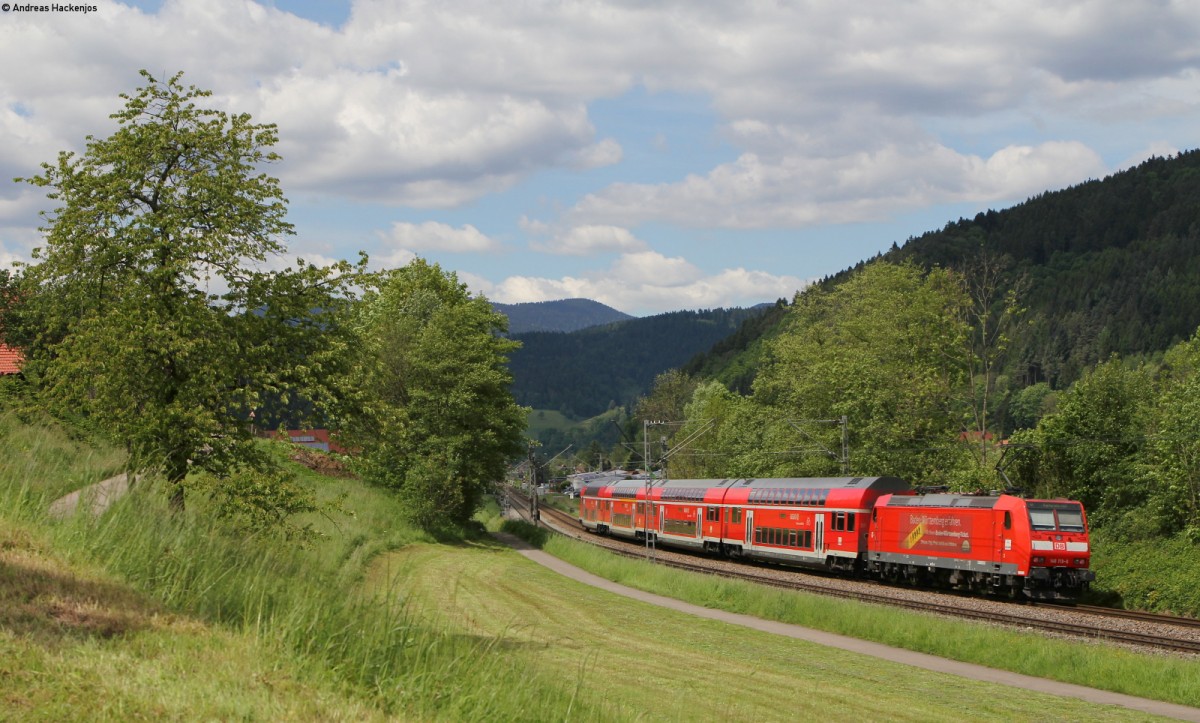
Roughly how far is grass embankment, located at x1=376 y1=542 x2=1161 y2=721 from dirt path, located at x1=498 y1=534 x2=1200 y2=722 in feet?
3.38

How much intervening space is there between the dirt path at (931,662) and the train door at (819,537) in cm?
1158

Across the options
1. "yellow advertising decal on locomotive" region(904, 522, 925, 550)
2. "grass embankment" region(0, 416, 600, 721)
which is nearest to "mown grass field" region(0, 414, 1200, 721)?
"grass embankment" region(0, 416, 600, 721)

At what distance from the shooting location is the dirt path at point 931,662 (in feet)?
67.5

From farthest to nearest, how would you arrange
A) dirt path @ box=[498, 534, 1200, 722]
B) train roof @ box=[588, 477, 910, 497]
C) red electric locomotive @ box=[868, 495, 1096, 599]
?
train roof @ box=[588, 477, 910, 497] < red electric locomotive @ box=[868, 495, 1096, 599] < dirt path @ box=[498, 534, 1200, 722]

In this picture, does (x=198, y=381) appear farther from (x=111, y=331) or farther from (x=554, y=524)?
(x=554, y=524)

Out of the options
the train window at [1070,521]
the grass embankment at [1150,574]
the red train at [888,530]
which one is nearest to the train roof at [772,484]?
the red train at [888,530]

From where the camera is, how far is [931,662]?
2527 centimetres

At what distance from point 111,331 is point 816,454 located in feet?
172

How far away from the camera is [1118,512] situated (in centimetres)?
4653

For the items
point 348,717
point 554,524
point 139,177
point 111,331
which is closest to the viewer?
point 348,717

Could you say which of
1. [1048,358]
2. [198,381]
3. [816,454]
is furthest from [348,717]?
[1048,358]

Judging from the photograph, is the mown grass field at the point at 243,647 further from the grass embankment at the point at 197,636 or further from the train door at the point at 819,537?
the train door at the point at 819,537

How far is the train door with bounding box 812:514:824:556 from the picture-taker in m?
48.7

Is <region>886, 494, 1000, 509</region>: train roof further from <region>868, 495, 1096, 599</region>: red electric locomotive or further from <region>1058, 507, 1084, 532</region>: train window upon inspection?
<region>1058, 507, 1084, 532</region>: train window
